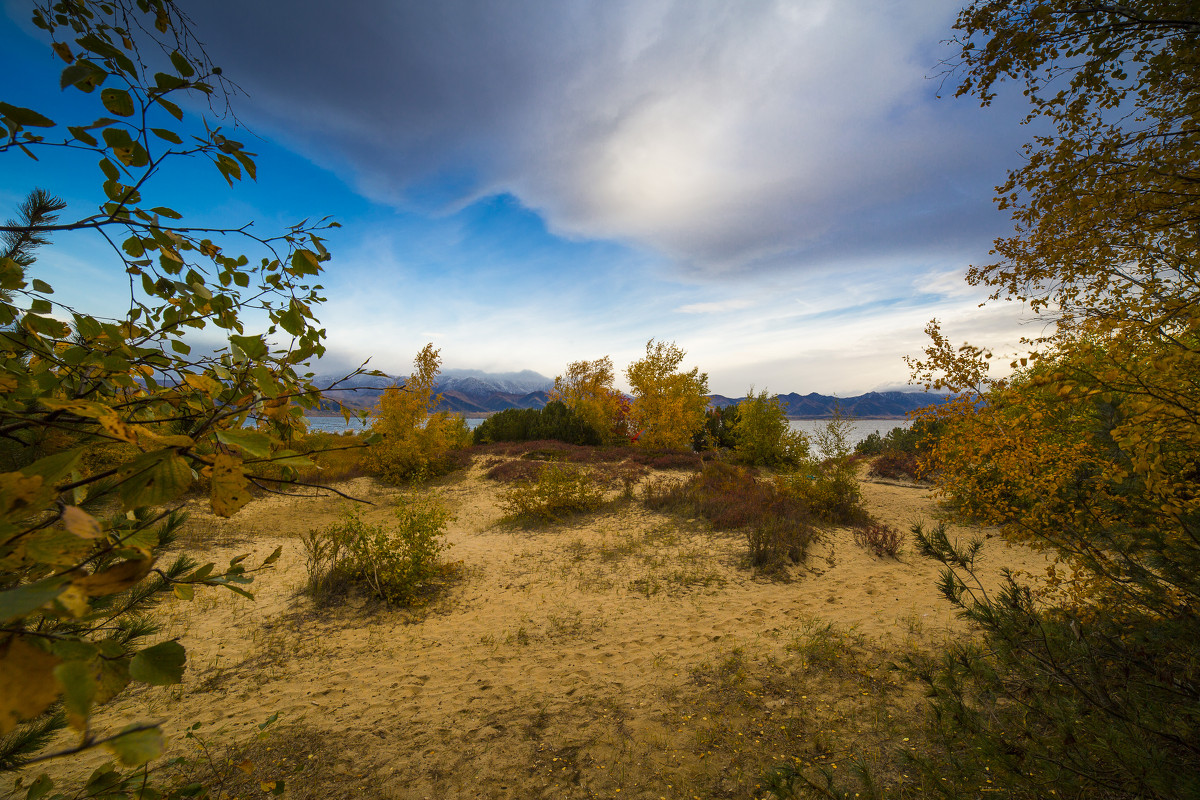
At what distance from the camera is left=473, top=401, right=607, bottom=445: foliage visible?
2120 centimetres

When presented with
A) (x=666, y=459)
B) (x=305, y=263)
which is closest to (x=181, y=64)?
(x=305, y=263)

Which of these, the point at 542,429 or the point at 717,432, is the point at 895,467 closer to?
the point at 717,432

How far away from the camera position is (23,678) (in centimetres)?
45

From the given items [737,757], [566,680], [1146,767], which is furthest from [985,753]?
[566,680]

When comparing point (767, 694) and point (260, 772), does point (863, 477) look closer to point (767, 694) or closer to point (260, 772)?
point (767, 694)

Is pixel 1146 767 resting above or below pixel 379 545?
above

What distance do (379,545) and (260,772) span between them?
3.31 m

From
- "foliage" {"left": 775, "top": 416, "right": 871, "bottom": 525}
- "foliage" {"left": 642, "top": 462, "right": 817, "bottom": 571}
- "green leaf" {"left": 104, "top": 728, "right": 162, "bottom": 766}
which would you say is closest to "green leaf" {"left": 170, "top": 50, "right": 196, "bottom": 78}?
"green leaf" {"left": 104, "top": 728, "right": 162, "bottom": 766}

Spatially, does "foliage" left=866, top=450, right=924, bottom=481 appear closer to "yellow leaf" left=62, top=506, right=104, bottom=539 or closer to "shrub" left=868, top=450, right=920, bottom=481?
"shrub" left=868, top=450, right=920, bottom=481

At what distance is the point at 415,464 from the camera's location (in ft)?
44.1

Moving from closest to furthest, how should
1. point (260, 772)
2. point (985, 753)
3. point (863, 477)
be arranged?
point (985, 753), point (260, 772), point (863, 477)

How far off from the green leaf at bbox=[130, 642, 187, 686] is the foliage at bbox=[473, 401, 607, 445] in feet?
65.8

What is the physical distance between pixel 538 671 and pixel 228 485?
155 inches

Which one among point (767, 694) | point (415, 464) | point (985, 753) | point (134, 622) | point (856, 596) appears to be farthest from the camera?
point (415, 464)
